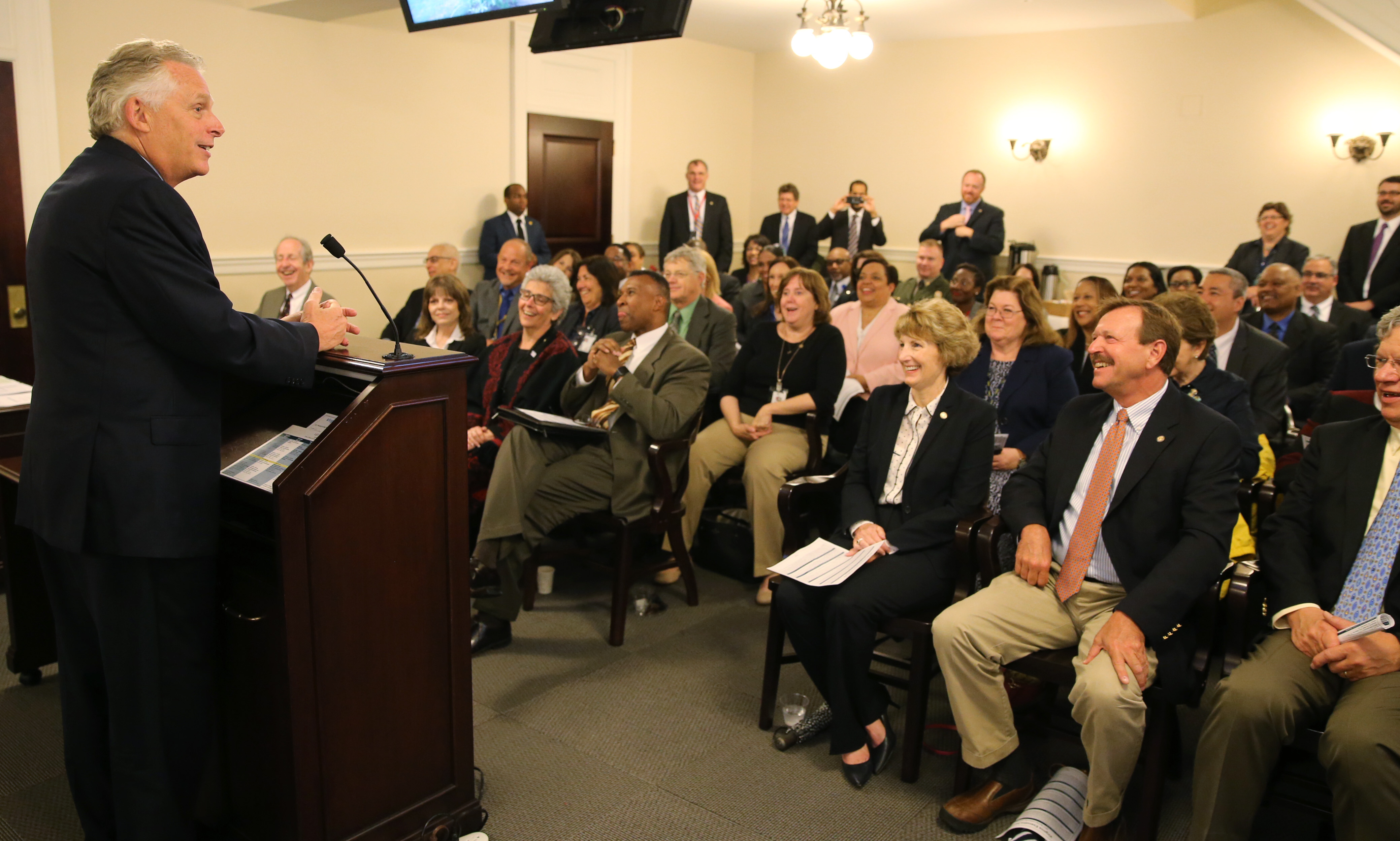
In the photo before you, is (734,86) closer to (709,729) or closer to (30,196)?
(30,196)

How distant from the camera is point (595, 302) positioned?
5.09 metres

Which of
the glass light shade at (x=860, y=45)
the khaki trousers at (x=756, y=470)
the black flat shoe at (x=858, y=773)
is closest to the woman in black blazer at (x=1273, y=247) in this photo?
the glass light shade at (x=860, y=45)

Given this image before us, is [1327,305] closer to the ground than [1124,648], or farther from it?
farther from it

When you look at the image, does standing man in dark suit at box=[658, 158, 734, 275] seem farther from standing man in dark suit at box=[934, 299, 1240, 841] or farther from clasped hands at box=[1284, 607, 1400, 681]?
clasped hands at box=[1284, 607, 1400, 681]

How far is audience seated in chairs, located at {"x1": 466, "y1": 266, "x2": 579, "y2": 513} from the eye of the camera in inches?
145

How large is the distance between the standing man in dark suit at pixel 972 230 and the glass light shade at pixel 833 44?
5.82ft

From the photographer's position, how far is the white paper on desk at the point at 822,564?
8.32 feet

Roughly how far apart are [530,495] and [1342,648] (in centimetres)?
228

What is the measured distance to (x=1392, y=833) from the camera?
1787 mm

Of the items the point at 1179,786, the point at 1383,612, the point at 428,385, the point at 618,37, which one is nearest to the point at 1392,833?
the point at 1383,612

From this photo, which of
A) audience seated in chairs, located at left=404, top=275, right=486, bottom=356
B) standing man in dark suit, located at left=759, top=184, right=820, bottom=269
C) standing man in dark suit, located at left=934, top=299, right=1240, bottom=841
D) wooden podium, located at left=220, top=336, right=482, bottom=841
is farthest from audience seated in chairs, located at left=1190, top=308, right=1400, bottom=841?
standing man in dark suit, located at left=759, top=184, right=820, bottom=269

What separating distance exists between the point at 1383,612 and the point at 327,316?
7.31ft

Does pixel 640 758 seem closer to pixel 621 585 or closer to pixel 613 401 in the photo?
pixel 621 585

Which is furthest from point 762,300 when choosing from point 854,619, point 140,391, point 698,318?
point 140,391
